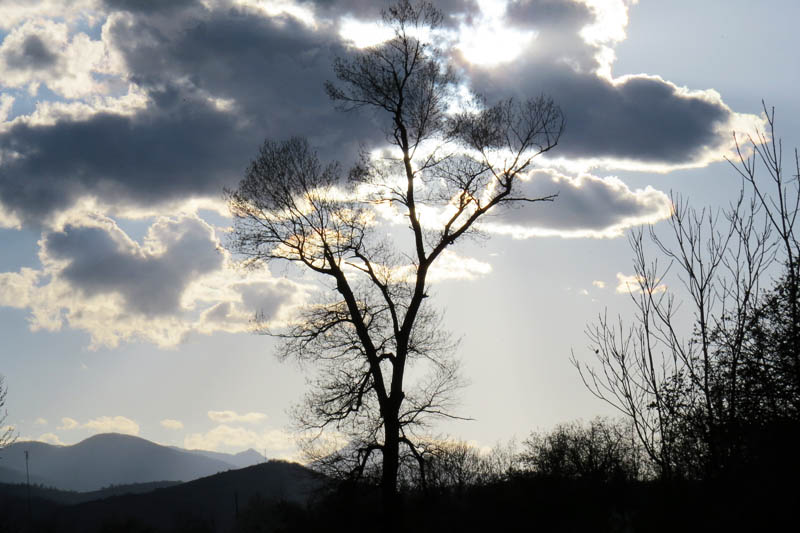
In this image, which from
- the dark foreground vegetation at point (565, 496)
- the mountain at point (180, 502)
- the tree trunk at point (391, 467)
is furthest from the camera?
the mountain at point (180, 502)

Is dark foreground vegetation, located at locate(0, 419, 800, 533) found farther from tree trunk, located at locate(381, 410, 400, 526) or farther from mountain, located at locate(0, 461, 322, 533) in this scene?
mountain, located at locate(0, 461, 322, 533)

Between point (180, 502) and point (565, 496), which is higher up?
point (565, 496)

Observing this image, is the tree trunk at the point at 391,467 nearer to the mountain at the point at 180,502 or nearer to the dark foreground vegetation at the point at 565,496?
the dark foreground vegetation at the point at 565,496

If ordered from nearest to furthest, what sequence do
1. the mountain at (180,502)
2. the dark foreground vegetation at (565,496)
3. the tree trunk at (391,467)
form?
the dark foreground vegetation at (565,496) < the tree trunk at (391,467) < the mountain at (180,502)

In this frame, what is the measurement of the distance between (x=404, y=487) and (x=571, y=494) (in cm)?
946

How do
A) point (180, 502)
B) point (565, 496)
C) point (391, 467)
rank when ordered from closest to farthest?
point (391, 467), point (565, 496), point (180, 502)

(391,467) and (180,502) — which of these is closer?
(391,467)

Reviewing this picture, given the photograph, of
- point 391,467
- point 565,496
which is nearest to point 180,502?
point 565,496

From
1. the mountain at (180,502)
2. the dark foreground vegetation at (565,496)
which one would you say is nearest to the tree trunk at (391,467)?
the dark foreground vegetation at (565,496)

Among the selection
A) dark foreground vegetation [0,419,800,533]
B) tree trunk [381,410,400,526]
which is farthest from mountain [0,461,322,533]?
tree trunk [381,410,400,526]

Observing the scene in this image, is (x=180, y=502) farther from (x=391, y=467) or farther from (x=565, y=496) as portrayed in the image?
(x=391, y=467)

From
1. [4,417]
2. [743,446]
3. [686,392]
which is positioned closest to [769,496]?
[743,446]

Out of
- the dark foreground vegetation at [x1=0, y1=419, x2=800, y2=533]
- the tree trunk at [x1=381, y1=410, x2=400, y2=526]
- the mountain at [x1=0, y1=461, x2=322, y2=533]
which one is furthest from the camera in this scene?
the mountain at [x1=0, y1=461, x2=322, y2=533]

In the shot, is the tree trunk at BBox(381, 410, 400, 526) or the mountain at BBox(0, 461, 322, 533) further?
the mountain at BBox(0, 461, 322, 533)
